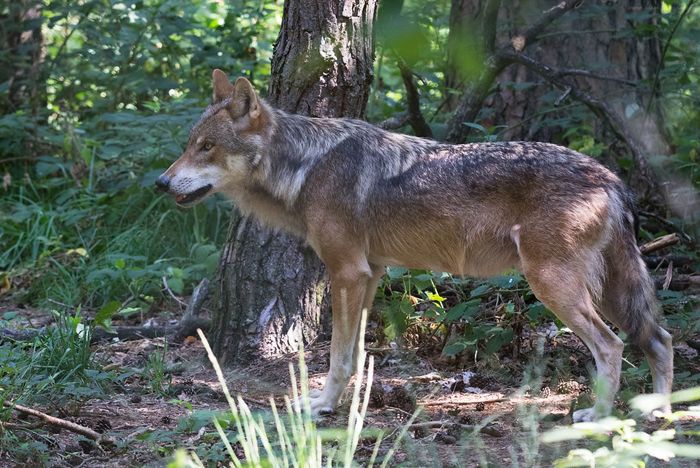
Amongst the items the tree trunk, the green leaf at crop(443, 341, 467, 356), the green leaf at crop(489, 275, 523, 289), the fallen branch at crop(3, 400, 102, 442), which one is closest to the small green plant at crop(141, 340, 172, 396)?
the tree trunk

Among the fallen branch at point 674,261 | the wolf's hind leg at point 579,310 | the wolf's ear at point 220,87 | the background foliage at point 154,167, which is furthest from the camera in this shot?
the fallen branch at point 674,261

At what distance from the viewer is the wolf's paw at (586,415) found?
12.3ft

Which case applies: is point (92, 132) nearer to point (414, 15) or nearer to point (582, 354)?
point (414, 15)

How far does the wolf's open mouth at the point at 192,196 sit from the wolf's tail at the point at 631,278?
2.66 m

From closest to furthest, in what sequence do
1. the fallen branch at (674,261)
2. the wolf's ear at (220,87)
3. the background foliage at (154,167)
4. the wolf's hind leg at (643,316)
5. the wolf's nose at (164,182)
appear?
the wolf's hind leg at (643,316), the wolf's nose at (164,182), the wolf's ear at (220,87), the background foliage at (154,167), the fallen branch at (674,261)

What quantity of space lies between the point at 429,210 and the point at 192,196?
161 centimetres

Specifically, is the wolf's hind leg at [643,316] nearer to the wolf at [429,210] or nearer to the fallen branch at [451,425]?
the wolf at [429,210]

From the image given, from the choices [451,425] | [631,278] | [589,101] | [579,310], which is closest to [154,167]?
[589,101]

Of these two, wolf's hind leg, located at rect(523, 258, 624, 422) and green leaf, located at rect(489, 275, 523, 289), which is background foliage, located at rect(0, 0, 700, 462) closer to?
green leaf, located at rect(489, 275, 523, 289)

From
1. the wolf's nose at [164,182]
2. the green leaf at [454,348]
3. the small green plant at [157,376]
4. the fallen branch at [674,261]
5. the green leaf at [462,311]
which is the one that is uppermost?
the wolf's nose at [164,182]

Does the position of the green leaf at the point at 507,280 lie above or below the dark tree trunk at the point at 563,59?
below

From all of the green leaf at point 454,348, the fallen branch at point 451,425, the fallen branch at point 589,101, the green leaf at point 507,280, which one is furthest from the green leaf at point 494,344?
the fallen branch at point 589,101

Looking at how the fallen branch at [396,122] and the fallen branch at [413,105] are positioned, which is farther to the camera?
the fallen branch at [396,122]

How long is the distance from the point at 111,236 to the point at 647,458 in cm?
658
